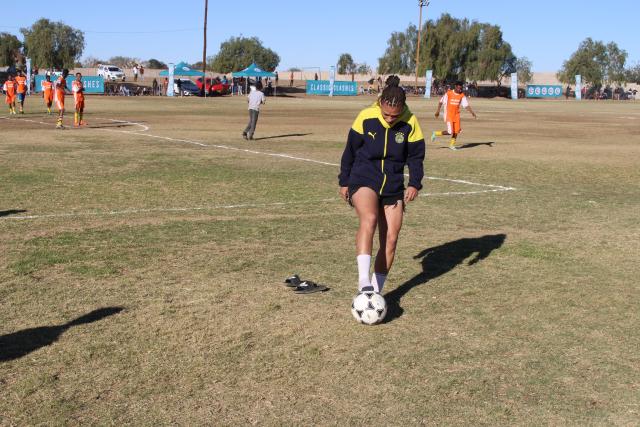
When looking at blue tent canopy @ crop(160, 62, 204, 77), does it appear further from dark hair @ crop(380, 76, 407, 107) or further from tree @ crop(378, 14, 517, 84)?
dark hair @ crop(380, 76, 407, 107)

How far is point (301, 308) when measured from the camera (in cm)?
666

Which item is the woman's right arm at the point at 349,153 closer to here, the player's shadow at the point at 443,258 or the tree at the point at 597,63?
the player's shadow at the point at 443,258

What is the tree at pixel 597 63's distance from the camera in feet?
438

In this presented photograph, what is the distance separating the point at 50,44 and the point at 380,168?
111 meters

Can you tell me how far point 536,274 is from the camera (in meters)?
8.03

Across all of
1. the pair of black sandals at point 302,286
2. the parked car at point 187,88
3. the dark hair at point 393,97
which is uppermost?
the parked car at point 187,88

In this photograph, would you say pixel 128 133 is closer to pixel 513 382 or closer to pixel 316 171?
pixel 316 171

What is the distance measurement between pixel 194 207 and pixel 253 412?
728 cm

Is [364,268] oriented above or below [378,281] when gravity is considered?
above

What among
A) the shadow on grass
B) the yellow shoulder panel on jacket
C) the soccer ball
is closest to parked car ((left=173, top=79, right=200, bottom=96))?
the shadow on grass

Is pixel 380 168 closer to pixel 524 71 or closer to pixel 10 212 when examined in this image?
pixel 10 212

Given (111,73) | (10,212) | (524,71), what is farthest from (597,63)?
(10,212)

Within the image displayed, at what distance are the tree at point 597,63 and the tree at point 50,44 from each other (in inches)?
3098

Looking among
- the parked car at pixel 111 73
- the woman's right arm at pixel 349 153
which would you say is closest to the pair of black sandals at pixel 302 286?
the woman's right arm at pixel 349 153
